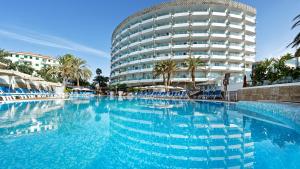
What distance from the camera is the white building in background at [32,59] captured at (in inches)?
2950

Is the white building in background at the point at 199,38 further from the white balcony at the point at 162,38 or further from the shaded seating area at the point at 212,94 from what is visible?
the shaded seating area at the point at 212,94

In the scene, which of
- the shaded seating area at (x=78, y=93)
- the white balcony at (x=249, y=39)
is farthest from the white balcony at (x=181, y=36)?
the shaded seating area at (x=78, y=93)

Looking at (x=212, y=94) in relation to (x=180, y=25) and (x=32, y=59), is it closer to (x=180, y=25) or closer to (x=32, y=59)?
(x=180, y=25)

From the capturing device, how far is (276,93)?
16.5 metres

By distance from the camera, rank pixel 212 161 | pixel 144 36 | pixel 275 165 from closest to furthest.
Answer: pixel 275 165
pixel 212 161
pixel 144 36

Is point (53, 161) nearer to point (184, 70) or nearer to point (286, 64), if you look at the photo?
point (286, 64)

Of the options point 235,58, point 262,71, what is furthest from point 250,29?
point 262,71

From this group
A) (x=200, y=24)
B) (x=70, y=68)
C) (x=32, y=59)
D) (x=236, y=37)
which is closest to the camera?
(x=70, y=68)

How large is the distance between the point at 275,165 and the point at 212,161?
1388 mm

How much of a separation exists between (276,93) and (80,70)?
4419cm

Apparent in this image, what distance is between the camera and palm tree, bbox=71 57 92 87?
157ft

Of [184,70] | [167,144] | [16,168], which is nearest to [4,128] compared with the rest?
[16,168]

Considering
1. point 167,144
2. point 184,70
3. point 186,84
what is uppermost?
point 184,70

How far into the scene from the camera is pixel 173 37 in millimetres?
47500
